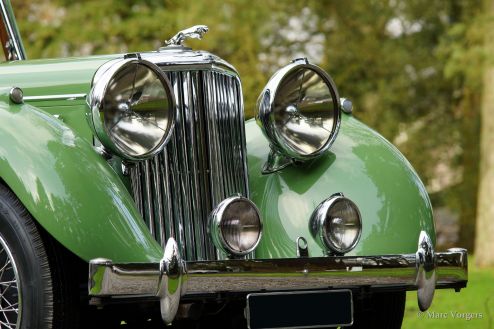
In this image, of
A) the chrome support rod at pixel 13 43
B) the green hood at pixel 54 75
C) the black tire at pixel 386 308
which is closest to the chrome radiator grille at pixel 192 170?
the green hood at pixel 54 75

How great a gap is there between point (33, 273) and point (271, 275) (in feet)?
2.81

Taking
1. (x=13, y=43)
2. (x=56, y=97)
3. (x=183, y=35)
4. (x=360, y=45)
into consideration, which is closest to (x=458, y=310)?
(x=183, y=35)

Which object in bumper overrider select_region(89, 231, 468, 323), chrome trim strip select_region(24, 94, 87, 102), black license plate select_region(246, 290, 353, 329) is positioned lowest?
black license plate select_region(246, 290, 353, 329)

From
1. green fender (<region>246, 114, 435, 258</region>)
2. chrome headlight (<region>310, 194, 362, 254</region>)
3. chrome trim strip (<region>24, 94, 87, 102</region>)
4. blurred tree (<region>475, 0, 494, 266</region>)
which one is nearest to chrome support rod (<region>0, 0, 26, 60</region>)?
chrome trim strip (<region>24, 94, 87, 102</region>)

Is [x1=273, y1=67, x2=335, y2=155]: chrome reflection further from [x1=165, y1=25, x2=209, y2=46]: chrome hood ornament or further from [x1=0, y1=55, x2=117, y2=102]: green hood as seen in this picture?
[x1=0, y1=55, x2=117, y2=102]: green hood

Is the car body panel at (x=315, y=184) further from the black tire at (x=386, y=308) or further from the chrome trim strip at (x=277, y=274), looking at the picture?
the black tire at (x=386, y=308)

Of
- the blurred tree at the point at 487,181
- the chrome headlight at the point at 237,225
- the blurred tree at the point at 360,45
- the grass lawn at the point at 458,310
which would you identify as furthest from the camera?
the blurred tree at the point at 360,45

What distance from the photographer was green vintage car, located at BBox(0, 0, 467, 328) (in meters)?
3.96

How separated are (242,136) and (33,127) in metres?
1.00

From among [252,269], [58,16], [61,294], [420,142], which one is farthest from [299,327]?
[420,142]

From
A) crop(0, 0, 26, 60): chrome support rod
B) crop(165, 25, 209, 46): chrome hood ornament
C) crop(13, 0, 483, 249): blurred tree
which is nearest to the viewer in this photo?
crop(165, 25, 209, 46): chrome hood ornament

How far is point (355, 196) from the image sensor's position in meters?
4.80

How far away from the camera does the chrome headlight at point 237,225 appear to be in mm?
4418

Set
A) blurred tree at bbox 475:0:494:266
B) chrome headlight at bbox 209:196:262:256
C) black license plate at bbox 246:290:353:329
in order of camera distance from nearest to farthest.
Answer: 1. black license plate at bbox 246:290:353:329
2. chrome headlight at bbox 209:196:262:256
3. blurred tree at bbox 475:0:494:266
